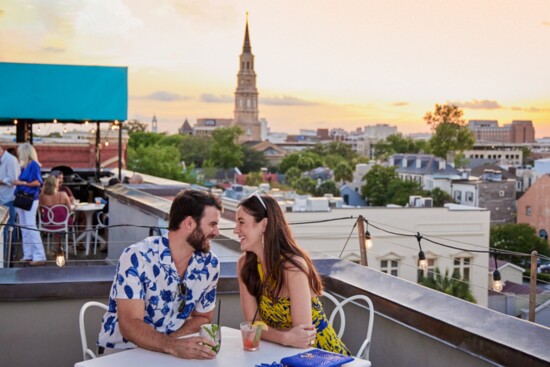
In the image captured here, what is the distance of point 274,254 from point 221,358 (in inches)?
21.3

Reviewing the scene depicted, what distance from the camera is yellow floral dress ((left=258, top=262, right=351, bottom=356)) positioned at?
308 cm

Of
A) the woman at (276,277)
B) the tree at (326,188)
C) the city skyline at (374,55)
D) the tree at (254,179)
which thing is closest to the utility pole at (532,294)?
the woman at (276,277)

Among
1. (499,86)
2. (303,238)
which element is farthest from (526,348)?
(499,86)

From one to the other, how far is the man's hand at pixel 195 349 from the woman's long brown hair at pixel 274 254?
489 mm

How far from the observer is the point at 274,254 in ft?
10.2

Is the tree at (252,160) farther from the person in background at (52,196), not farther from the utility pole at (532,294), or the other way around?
the utility pole at (532,294)

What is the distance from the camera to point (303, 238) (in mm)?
29547

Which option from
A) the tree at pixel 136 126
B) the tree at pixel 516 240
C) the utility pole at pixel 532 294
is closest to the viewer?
the utility pole at pixel 532 294

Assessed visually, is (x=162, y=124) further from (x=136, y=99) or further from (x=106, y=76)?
(x=106, y=76)


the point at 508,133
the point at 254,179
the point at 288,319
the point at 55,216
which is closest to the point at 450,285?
the point at 55,216

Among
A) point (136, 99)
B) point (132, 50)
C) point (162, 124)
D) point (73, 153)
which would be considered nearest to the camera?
point (73, 153)

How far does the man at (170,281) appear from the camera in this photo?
9.56 ft

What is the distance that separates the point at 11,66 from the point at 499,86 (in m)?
105

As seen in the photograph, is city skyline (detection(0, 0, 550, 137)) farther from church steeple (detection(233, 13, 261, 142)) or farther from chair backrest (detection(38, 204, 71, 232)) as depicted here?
chair backrest (detection(38, 204, 71, 232))
